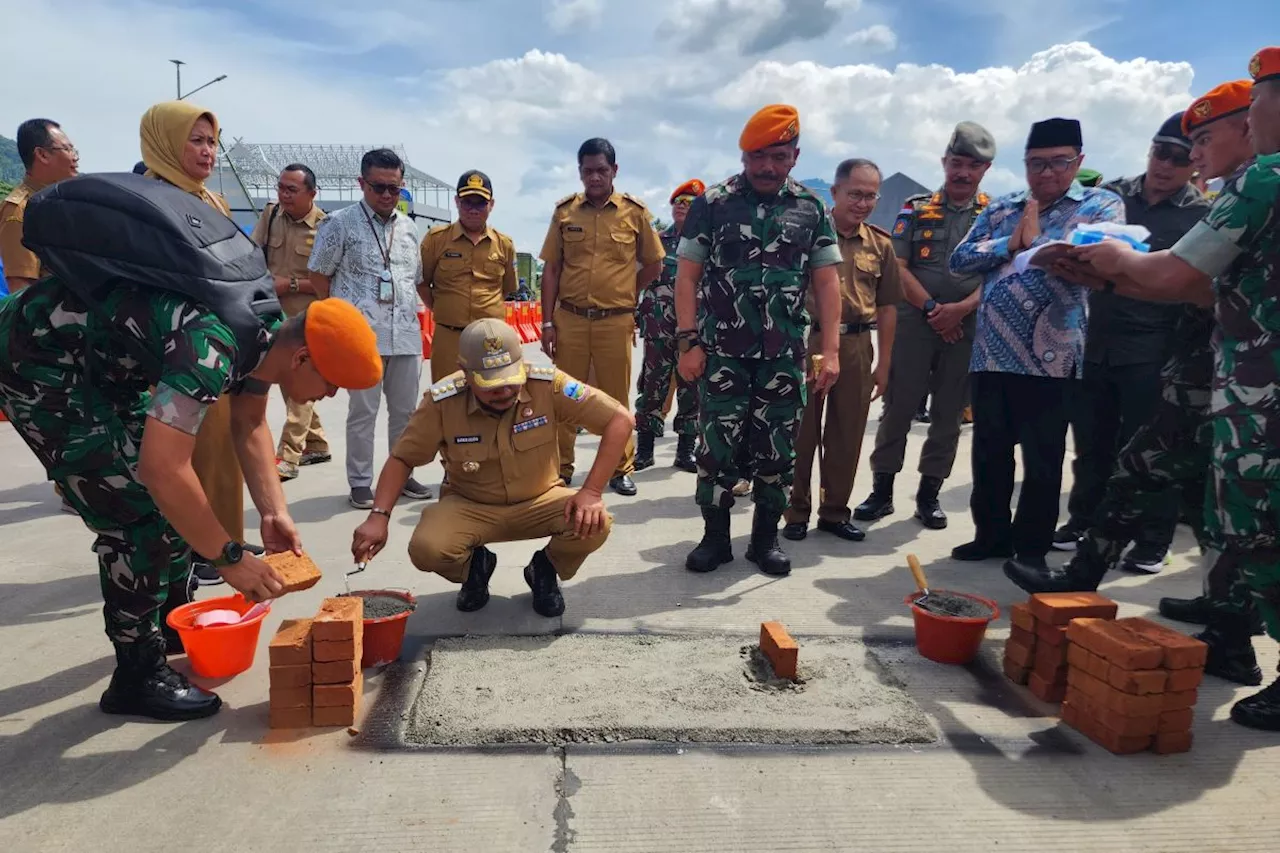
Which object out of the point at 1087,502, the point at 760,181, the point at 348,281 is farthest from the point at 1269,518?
the point at 348,281

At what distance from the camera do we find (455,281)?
4797mm

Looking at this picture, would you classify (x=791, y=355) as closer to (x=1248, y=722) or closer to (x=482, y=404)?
(x=482, y=404)

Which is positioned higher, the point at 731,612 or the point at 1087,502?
the point at 1087,502

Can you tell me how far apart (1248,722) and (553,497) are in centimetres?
251

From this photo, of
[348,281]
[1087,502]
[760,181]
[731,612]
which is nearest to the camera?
[731,612]

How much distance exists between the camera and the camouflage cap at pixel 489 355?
2.79 metres

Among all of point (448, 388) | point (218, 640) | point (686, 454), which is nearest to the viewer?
point (218, 640)

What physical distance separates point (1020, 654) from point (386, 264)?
4051 millimetres

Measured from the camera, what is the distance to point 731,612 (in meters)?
3.26

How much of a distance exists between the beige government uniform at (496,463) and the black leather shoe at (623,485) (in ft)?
6.40

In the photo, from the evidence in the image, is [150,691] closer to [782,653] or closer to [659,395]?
[782,653]

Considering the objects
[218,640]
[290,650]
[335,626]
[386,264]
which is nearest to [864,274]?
[386,264]

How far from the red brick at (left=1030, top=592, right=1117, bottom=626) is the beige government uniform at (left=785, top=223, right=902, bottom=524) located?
→ 1774mm

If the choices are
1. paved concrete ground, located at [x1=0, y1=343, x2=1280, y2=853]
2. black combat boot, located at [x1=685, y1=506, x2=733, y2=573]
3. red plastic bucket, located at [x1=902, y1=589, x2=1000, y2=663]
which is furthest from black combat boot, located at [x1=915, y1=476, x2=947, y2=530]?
red plastic bucket, located at [x1=902, y1=589, x2=1000, y2=663]
